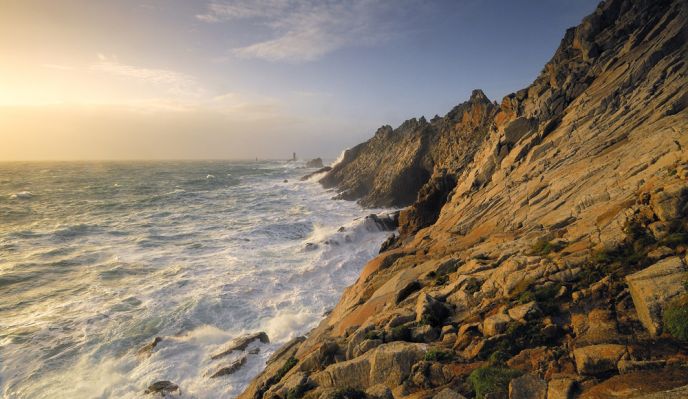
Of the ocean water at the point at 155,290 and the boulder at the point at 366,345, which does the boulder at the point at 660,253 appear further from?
the ocean water at the point at 155,290

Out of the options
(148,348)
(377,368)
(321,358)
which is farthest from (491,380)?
(148,348)

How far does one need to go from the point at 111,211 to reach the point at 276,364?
5136 cm

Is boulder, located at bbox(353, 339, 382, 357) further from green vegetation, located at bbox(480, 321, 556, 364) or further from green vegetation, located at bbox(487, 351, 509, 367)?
green vegetation, located at bbox(487, 351, 509, 367)

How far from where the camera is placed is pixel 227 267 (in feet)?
95.2

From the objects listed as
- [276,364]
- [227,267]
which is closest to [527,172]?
[276,364]

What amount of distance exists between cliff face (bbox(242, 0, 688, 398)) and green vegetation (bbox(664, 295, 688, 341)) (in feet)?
0.10

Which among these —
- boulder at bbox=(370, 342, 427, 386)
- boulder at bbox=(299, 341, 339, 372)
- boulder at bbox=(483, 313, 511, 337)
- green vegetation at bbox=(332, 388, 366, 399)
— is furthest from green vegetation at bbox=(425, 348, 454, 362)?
boulder at bbox=(299, 341, 339, 372)

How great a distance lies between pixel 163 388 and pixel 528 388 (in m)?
14.9

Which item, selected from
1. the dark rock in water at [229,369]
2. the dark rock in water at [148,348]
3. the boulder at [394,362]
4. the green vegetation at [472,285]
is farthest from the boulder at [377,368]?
the dark rock in water at [148,348]

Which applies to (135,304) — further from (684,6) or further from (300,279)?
(684,6)

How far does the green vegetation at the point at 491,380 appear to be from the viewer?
755 centimetres

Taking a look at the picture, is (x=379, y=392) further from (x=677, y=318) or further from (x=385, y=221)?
(x=385, y=221)

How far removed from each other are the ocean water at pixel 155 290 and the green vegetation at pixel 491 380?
11390mm

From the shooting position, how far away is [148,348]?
18.2m
